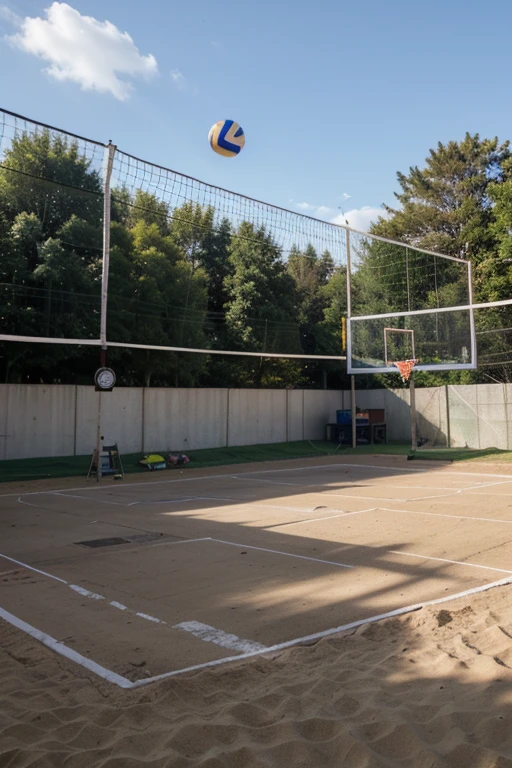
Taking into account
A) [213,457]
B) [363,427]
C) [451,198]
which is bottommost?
[213,457]

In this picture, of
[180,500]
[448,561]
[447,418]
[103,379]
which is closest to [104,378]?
[103,379]

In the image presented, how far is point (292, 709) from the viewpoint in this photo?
11.4 feet

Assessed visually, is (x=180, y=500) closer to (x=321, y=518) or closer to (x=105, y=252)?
(x=321, y=518)

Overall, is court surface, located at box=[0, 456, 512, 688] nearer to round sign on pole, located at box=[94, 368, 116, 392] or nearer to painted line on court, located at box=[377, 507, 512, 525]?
painted line on court, located at box=[377, 507, 512, 525]

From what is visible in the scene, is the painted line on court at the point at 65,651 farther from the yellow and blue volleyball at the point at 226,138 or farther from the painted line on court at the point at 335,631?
the yellow and blue volleyball at the point at 226,138

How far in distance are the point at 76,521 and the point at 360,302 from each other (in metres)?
14.7

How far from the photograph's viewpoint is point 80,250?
58.1 feet

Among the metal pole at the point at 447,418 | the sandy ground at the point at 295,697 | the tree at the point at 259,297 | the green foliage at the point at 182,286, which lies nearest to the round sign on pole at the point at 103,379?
the green foliage at the point at 182,286

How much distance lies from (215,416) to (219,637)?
64.2 feet

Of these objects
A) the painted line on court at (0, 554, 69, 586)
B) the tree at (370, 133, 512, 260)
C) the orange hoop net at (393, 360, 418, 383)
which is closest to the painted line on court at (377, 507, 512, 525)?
the painted line on court at (0, 554, 69, 586)

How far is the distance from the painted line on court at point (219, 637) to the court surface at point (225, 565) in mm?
16

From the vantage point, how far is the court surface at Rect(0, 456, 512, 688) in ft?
16.2

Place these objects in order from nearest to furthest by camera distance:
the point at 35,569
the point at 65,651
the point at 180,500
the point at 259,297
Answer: the point at 65,651 < the point at 35,569 < the point at 180,500 < the point at 259,297

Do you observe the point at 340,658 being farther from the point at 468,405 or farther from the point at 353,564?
the point at 468,405
